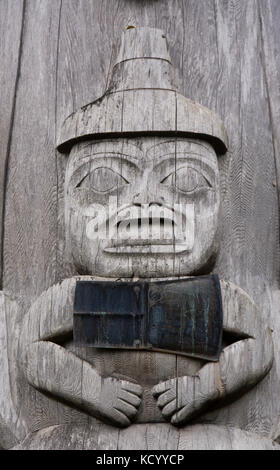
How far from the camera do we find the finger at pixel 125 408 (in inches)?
173

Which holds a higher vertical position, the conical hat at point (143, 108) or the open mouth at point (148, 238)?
the conical hat at point (143, 108)

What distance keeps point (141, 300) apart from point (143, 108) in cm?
105

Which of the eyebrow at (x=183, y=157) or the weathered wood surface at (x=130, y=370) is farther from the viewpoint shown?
the eyebrow at (x=183, y=157)

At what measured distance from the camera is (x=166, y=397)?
14.4ft

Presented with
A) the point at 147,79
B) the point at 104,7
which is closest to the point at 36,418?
the point at 147,79

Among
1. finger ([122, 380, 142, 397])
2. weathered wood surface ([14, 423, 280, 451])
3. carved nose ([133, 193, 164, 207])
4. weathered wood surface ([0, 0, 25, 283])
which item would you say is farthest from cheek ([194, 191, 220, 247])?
weathered wood surface ([0, 0, 25, 283])

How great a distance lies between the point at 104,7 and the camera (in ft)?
17.6

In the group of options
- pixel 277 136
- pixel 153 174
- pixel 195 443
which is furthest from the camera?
pixel 277 136

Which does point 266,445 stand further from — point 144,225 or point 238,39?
point 238,39

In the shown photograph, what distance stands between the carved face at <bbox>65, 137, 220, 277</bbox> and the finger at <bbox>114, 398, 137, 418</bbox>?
2.14ft

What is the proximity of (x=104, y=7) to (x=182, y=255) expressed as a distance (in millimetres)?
1697

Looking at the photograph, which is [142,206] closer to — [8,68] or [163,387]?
[163,387]

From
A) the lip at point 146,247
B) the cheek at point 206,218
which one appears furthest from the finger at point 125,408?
the cheek at point 206,218

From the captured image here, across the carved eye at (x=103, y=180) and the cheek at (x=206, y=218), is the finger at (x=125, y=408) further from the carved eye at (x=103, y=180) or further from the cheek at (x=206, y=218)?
the carved eye at (x=103, y=180)
